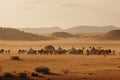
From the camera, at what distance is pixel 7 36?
13475 centimetres

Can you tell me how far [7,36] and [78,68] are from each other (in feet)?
337

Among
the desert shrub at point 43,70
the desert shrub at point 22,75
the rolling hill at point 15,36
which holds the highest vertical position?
the rolling hill at point 15,36

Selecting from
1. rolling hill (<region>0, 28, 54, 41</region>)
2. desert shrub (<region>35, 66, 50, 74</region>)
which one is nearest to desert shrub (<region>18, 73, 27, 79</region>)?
desert shrub (<region>35, 66, 50, 74</region>)

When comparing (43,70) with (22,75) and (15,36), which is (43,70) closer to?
(22,75)

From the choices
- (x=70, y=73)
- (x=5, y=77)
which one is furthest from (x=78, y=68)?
(x=5, y=77)

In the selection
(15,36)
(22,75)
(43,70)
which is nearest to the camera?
(22,75)

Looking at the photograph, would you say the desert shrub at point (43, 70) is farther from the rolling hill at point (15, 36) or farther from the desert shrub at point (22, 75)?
the rolling hill at point (15, 36)

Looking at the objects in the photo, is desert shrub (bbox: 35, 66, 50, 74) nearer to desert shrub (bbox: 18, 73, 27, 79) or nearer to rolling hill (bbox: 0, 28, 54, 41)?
desert shrub (bbox: 18, 73, 27, 79)

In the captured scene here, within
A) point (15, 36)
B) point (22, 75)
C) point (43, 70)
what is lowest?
point (22, 75)

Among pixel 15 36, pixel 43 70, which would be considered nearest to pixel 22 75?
pixel 43 70

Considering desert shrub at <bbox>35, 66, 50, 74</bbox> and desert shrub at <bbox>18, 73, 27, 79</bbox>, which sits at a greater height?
desert shrub at <bbox>35, 66, 50, 74</bbox>

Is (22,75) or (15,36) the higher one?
(15,36)

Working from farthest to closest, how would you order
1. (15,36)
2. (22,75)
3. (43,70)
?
(15,36) → (43,70) → (22,75)

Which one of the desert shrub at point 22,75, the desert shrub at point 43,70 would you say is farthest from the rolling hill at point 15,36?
the desert shrub at point 22,75
